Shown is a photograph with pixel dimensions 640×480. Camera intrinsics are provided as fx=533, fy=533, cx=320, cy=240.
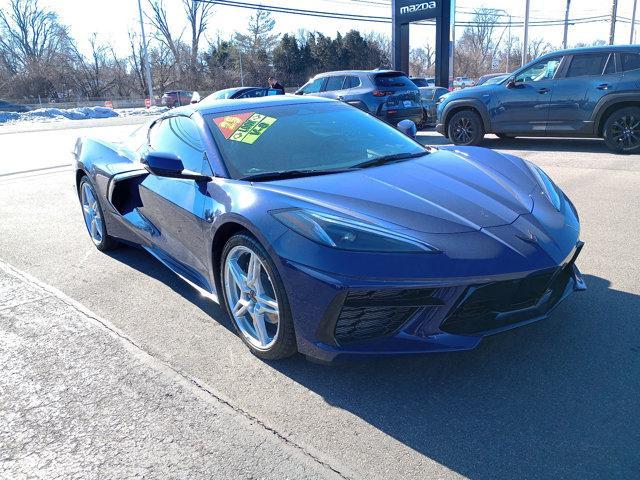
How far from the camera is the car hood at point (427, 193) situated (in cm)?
251

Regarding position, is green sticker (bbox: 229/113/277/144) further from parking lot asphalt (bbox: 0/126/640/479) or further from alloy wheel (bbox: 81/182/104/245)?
alloy wheel (bbox: 81/182/104/245)

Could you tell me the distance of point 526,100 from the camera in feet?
30.6

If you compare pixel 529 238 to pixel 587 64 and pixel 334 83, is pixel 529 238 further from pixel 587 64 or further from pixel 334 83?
pixel 334 83

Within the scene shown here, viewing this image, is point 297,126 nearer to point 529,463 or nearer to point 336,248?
point 336,248

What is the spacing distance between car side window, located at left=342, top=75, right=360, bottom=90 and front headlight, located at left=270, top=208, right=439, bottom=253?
10.3 m

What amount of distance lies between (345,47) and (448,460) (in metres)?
61.7

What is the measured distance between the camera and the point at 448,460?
6.71 ft

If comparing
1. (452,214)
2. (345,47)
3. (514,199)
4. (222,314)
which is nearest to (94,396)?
(222,314)

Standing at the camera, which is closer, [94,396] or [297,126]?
[94,396]

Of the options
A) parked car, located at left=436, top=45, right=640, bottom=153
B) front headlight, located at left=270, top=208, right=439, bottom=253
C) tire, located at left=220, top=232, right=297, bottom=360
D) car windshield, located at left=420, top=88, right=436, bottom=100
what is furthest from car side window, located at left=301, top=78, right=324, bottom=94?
front headlight, located at left=270, top=208, right=439, bottom=253

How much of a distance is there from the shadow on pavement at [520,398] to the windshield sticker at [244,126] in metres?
1.44

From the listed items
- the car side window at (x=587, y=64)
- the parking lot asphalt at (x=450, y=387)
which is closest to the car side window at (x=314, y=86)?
the car side window at (x=587, y=64)

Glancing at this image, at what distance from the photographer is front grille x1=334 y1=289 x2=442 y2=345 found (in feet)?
7.38

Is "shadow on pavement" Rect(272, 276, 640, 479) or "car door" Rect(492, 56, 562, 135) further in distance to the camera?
"car door" Rect(492, 56, 562, 135)
